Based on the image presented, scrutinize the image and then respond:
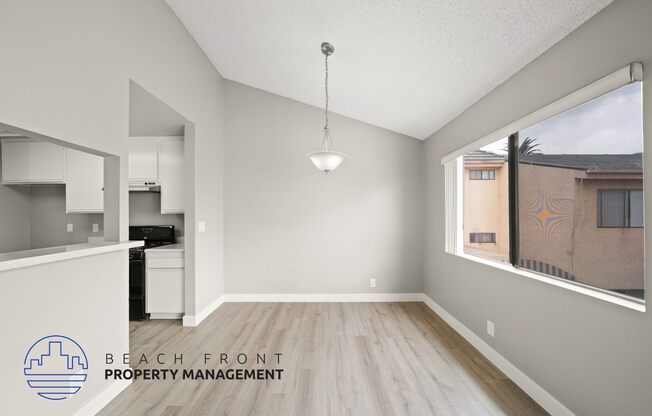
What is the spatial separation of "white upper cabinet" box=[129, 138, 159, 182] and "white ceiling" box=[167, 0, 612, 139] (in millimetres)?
1415

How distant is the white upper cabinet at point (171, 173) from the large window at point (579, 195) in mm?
3649

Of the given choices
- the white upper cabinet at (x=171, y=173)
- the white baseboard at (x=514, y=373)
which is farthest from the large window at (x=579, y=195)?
the white upper cabinet at (x=171, y=173)

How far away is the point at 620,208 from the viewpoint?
1618 mm

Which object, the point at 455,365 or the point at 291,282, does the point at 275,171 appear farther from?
the point at 455,365

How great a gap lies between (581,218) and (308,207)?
3207 mm

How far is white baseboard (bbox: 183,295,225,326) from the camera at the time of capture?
138 inches

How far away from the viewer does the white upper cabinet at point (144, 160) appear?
388 centimetres

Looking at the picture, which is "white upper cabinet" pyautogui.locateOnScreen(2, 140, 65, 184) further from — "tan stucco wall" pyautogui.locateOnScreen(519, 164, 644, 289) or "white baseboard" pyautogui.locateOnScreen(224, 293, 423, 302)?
"tan stucco wall" pyautogui.locateOnScreen(519, 164, 644, 289)

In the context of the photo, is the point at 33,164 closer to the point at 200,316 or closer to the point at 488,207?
the point at 200,316

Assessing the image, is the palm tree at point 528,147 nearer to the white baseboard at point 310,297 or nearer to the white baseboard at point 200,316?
the white baseboard at point 310,297

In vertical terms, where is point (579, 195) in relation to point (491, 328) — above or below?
above

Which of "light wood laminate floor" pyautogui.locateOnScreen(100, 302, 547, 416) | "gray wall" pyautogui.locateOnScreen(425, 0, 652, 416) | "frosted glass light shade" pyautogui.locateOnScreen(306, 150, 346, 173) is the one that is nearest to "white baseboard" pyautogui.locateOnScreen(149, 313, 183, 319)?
"light wood laminate floor" pyautogui.locateOnScreen(100, 302, 547, 416)

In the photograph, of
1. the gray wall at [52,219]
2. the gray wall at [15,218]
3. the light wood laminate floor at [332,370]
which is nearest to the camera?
the light wood laminate floor at [332,370]

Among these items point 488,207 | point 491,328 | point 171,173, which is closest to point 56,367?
point 171,173
